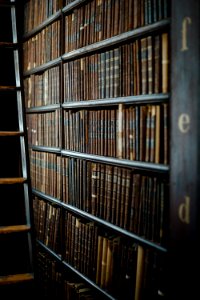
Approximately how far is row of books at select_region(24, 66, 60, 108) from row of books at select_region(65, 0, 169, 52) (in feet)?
0.76

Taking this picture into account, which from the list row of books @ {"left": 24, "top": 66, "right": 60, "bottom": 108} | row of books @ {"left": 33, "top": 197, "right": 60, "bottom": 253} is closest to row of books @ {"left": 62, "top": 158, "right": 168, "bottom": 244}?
row of books @ {"left": 33, "top": 197, "right": 60, "bottom": 253}

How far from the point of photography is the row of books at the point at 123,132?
1503 millimetres

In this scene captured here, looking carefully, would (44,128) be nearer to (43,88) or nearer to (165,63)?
(43,88)

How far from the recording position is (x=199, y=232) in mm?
1300

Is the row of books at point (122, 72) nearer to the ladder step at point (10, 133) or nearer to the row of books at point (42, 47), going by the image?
the row of books at point (42, 47)

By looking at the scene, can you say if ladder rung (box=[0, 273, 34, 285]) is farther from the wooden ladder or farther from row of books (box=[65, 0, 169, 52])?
row of books (box=[65, 0, 169, 52])

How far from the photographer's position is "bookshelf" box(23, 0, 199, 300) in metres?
1.43

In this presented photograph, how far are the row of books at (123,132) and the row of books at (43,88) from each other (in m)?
0.24

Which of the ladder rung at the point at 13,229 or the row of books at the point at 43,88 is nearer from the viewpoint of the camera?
the ladder rung at the point at 13,229

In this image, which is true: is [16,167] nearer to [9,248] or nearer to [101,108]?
[9,248]

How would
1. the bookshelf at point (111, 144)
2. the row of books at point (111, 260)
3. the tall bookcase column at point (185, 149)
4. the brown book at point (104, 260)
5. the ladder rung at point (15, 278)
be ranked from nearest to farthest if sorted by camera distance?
the tall bookcase column at point (185, 149) → the bookshelf at point (111, 144) → the row of books at point (111, 260) → the brown book at point (104, 260) → the ladder rung at point (15, 278)

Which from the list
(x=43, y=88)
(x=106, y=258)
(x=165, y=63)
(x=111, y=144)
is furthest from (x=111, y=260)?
(x=43, y=88)

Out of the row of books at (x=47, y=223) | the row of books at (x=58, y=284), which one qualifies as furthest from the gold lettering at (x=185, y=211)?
the row of books at (x=47, y=223)

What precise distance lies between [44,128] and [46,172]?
296 millimetres
